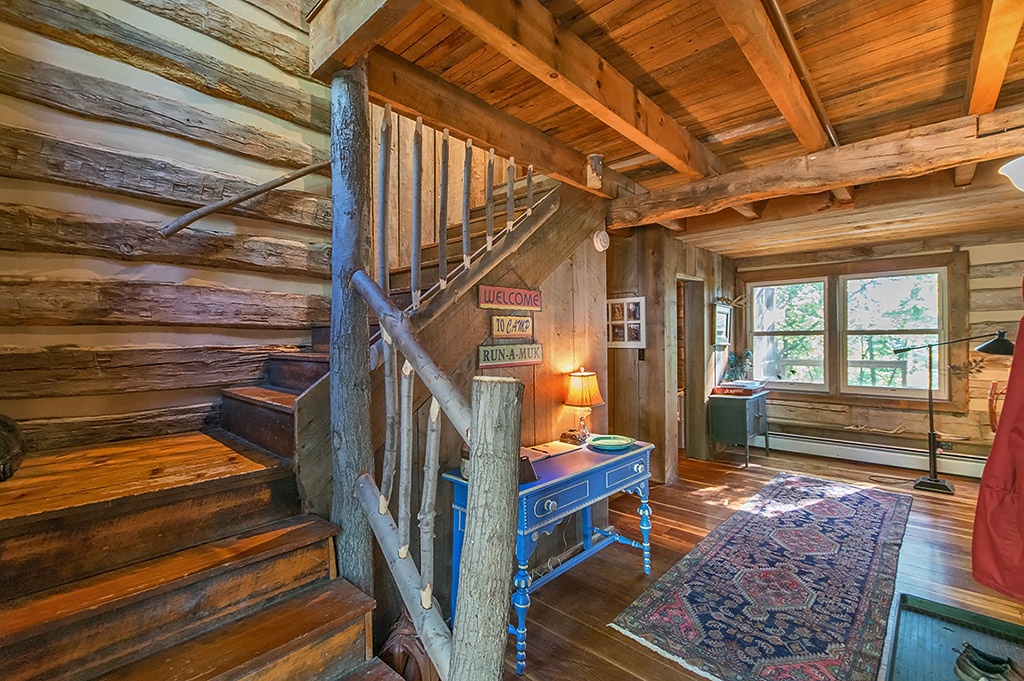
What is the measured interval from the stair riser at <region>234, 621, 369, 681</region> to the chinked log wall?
1.33 meters

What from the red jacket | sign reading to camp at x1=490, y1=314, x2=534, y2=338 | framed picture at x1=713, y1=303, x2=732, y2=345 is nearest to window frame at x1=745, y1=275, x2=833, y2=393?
framed picture at x1=713, y1=303, x2=732, y2=345

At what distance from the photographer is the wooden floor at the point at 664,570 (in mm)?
1984

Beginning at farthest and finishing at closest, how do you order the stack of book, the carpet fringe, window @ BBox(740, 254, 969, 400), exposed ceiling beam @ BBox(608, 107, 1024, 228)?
the stack of book → window @ BBox(740, 254, 969, 400) → exposed ceiling beam @ BBox(608, 107, 1024, 228) → the carpet fringe

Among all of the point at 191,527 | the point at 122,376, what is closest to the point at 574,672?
the point at 191,527

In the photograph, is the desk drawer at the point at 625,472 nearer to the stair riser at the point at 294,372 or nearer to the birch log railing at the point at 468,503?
the birch log railing at the point at 468,503

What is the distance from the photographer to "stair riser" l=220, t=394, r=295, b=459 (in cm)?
169

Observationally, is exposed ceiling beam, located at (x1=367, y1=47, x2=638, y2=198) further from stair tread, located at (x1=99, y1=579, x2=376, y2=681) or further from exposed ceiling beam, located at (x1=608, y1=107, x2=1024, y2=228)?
stair tread, located at (x1=99, y1=579, x2=376, y2=681)

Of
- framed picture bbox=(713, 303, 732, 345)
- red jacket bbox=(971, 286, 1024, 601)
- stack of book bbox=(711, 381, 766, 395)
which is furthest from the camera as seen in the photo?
framed picture bbox=(713, 303, 732, 345)

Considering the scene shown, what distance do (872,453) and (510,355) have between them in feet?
16.2

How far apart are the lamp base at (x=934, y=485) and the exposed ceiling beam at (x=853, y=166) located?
3125 mm

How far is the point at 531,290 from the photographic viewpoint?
8.73ft

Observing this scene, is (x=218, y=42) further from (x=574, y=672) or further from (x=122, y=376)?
(x=574, y=672)

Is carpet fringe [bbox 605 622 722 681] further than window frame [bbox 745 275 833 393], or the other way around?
window frame [bbox 745 275 833 393]

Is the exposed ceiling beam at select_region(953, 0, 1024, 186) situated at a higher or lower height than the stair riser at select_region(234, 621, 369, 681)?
higher
